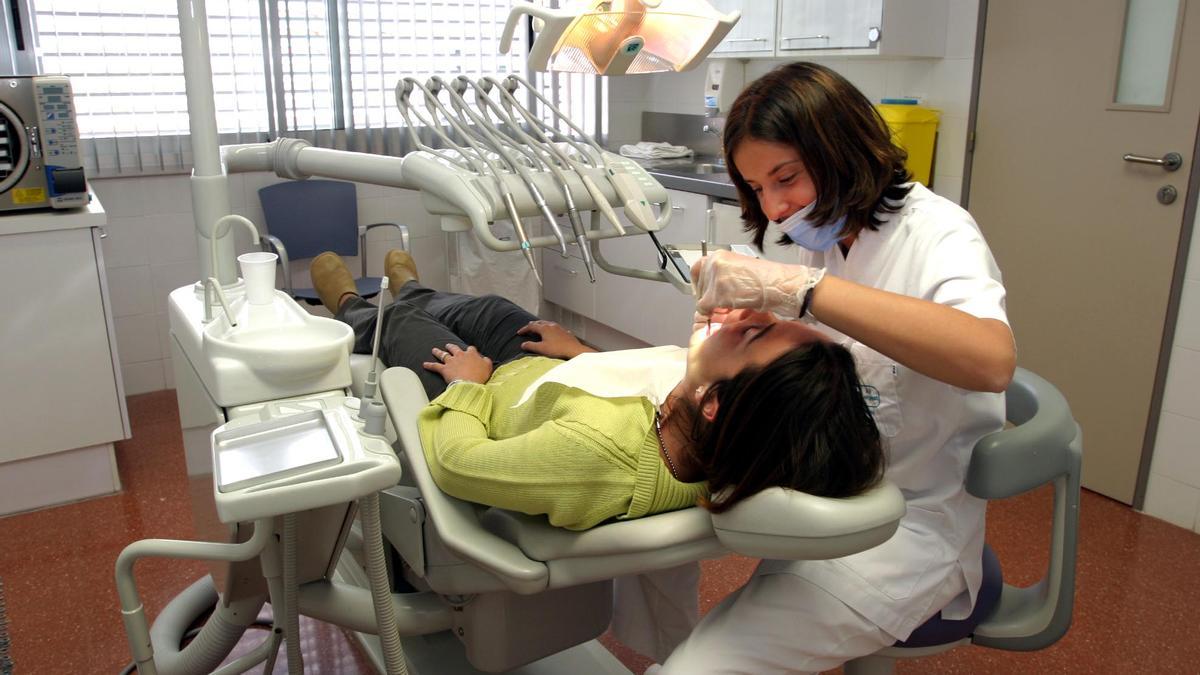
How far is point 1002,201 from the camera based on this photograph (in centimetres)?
309

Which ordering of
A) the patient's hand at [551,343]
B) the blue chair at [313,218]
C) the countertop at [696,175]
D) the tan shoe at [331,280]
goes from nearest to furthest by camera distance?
the patient's hand at [551,343] → the tan shoe at [331,280] → the countertop at [696,175] → the blue chair at [313,218]

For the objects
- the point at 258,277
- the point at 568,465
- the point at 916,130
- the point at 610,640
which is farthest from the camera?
the point at 916,130

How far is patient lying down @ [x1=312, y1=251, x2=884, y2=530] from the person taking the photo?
113 cm

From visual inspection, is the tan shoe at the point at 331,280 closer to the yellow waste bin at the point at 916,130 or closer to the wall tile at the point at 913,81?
the yellow waste bin at the point at 916,130

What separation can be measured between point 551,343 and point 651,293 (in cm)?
200

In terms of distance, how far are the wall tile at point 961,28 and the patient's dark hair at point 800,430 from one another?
7.71 feet

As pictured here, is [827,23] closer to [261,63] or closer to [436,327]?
[436,327]

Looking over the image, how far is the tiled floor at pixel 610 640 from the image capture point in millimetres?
2141

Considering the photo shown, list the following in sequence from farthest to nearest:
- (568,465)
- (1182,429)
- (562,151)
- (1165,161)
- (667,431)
Result: 1. (1182,429)
2. (1165,161)
3. (562,151)
4. (667,431)
5. (568,465)

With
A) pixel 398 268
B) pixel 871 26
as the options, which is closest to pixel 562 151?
pixel 398 268

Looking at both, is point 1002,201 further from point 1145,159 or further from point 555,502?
point 555,502

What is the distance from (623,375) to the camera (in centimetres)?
154

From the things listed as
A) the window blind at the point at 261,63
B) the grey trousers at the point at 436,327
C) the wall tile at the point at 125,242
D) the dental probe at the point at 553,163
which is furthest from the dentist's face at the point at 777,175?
the wall tile at the point at 125,242

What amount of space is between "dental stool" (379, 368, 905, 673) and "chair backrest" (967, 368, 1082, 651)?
0.18 m
